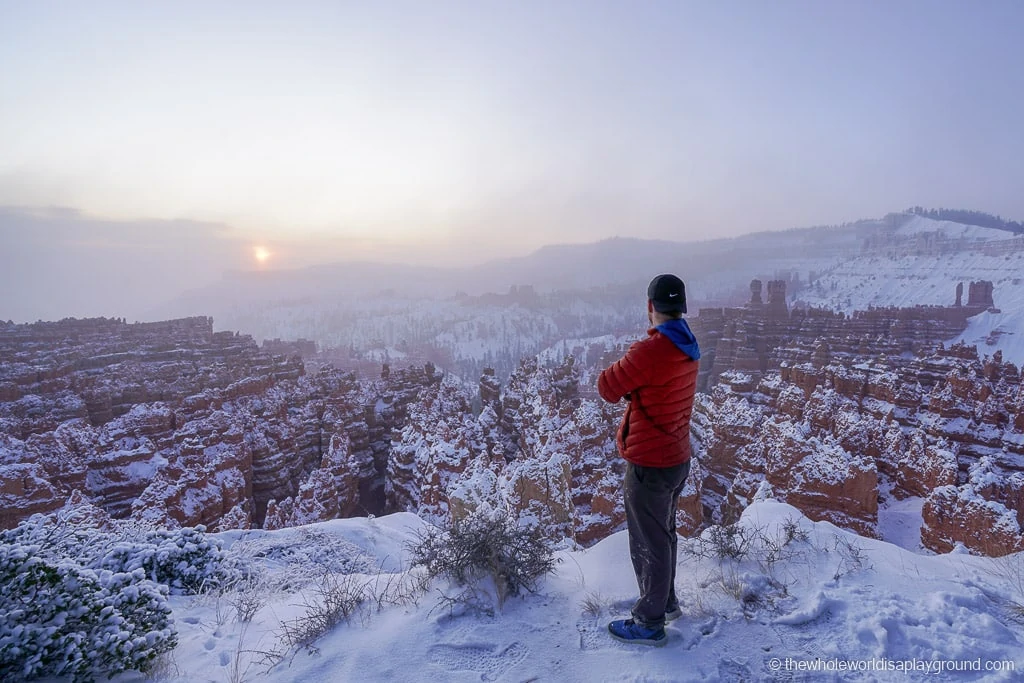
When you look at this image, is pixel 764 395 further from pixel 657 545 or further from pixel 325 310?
pixel 325 310

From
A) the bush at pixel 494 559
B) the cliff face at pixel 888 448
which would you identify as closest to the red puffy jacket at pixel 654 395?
the bush at pixel 494 559

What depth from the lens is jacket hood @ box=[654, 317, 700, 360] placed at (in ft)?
8.78

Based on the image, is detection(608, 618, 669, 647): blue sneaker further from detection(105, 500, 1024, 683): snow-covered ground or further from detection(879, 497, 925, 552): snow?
detection(879, 497, 925, 552): snow

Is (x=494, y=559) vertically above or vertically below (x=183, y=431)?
above

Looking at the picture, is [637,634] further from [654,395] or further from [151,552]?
[151,552]

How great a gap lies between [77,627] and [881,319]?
5422 cm

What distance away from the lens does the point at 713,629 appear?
2.86 meters

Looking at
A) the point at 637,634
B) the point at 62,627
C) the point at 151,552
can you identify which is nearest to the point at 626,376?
the point at 637,634

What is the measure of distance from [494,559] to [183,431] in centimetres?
2050

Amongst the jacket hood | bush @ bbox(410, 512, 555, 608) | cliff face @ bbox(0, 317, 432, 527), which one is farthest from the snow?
cliff face @ bbox(0, 317, 432, 527)

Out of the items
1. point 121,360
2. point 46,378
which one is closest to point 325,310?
point 121,360

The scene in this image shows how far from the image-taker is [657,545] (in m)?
2.82

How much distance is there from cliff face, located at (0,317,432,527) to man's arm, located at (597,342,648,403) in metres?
14.2

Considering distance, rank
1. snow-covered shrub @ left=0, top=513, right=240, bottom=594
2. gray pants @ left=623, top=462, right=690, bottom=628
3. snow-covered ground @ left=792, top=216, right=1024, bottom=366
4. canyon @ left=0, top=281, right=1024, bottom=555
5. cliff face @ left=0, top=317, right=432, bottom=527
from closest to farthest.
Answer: gray pants @ left=623, top=462, right=690, bottom=628
snow-covered shrub @ left=0, top=513, right=240, bottom=594
canyon @ left=0, top=281, right=1024, bottom=555
cliff face @ left=0, top=317, right=432, bottom=527
snow-covered ground @ left=792, top=216, right=1024, bottom=366
